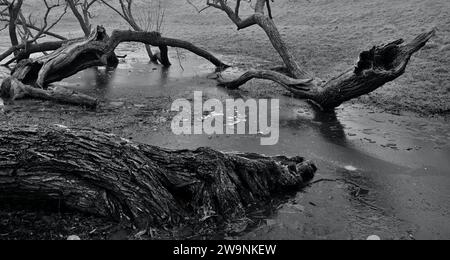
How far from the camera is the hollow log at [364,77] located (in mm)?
6402

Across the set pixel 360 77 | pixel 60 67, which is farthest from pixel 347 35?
pixel 60 67

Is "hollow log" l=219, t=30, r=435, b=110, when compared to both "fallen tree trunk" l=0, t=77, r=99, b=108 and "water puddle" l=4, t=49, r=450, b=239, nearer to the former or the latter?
"water puddle" l=4, t=49, r=450, b=239

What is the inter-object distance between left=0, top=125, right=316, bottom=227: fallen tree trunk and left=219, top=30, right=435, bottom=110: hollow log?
3.94 metres

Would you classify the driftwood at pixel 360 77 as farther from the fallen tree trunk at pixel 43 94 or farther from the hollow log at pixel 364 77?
the fallen tree trunk at pixel 43 94

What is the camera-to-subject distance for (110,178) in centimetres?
353

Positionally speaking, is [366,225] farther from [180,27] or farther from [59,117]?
[180,27]

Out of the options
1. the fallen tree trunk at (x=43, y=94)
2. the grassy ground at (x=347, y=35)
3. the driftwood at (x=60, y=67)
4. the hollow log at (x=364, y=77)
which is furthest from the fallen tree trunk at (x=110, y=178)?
the grassy ground at (x=347, y=35)

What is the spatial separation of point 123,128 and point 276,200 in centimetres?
324

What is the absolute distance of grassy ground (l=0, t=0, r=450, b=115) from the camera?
8.53 m

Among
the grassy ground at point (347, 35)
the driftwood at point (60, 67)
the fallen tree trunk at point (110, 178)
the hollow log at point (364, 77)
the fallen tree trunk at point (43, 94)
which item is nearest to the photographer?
the fallen tree trunk at point (110, 178)

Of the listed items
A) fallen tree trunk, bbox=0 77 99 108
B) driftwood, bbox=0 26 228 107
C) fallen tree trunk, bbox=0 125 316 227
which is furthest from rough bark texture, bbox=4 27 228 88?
fallen tree trunk, bbox=0 125 316 227

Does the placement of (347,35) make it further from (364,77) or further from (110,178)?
(110,178)

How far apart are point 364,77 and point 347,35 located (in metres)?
7.99

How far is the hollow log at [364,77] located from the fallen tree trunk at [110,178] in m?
3.94
